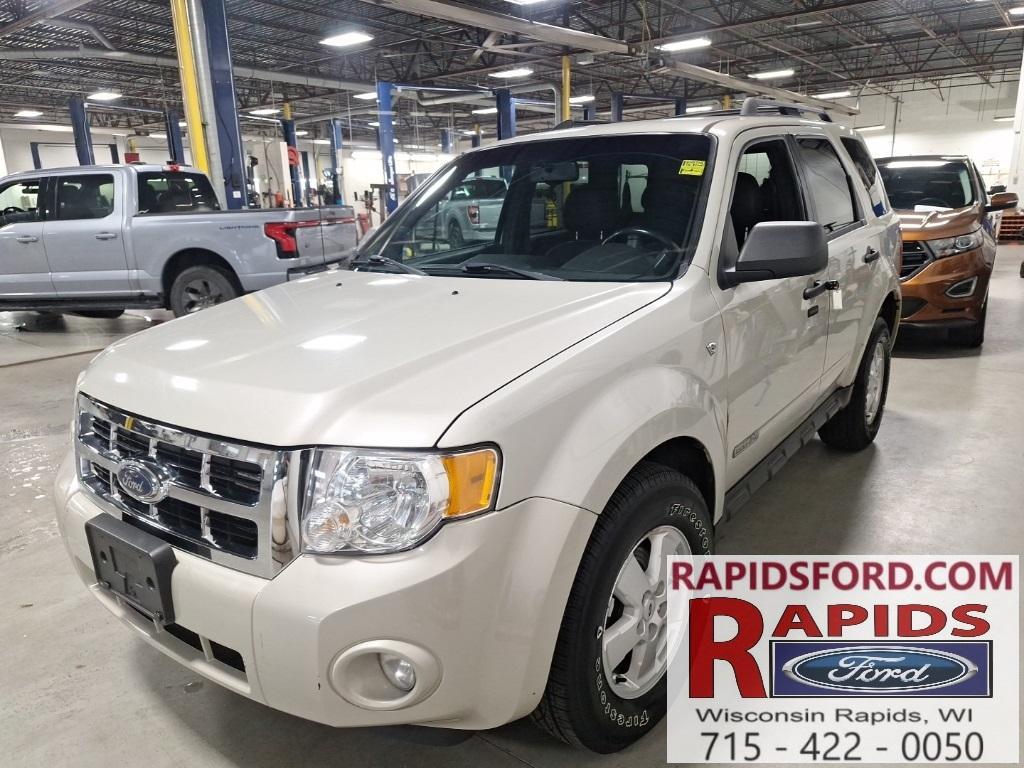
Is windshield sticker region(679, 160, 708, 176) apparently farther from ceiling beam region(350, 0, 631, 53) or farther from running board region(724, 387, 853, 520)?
ceiling beam region(350, 0, 631, 53)

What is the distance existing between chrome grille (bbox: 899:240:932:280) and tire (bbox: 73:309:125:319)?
25.6 ft

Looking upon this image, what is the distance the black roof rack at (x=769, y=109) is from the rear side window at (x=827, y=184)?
16cm

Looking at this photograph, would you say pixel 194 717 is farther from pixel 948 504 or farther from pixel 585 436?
pixel 948 504

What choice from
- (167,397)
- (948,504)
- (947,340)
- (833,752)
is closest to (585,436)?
(167,397)

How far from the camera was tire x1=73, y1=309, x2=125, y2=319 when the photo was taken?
7.91 meters

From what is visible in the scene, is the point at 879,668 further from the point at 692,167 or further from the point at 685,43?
the point at 685,43

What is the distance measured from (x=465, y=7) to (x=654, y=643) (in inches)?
419

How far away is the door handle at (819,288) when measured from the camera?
263cm

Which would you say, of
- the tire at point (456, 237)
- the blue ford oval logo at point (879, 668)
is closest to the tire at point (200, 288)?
the tire at point (456, 237)

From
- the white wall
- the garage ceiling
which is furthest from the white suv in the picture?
the white wall

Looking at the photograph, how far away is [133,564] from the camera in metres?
1.60

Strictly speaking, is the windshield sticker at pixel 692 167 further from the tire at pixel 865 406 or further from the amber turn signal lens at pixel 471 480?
the tire at pixel 865 406

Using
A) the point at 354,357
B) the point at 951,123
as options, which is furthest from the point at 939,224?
the point at 951,123

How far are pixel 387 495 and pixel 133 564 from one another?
0.68 metres
